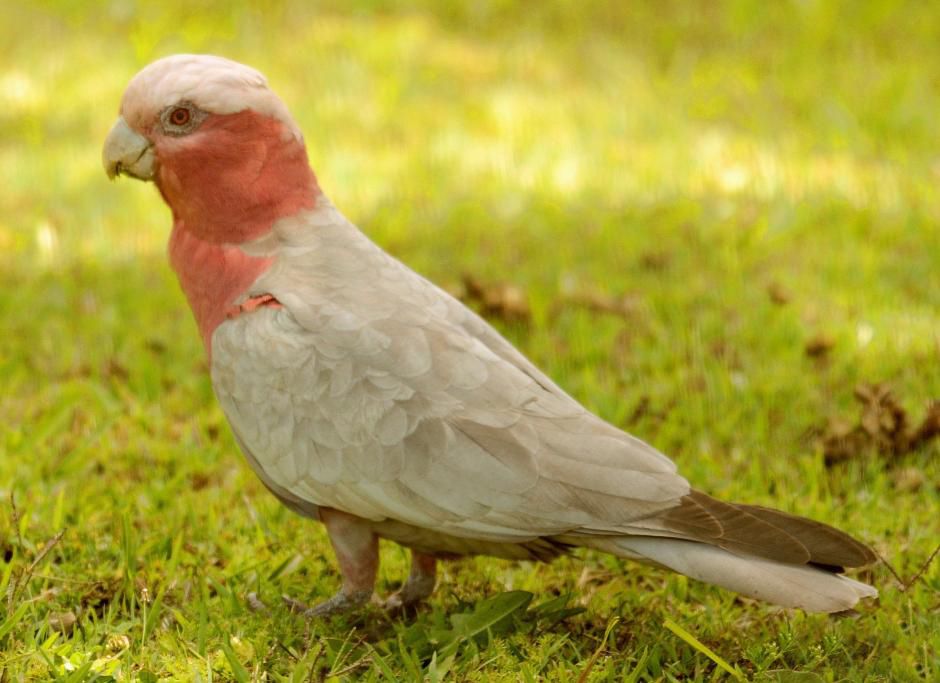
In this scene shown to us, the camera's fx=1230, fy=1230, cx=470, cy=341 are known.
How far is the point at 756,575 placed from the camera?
2965 mm

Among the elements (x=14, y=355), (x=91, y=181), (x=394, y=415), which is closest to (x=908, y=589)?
(x=394, y=415)

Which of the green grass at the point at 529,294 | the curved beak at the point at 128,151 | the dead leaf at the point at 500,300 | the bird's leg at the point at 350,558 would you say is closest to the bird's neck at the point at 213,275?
the curved beak at the point at 128,151

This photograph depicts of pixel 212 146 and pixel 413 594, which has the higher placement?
pixel 212 146

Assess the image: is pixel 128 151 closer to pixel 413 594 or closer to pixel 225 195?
Answer: pixel 225 195

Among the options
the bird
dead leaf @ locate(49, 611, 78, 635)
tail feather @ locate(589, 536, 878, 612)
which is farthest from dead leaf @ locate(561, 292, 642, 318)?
dead leaf @ locate(49, 611, 78, 635)

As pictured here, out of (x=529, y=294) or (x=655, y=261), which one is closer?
(x=529, y=294)

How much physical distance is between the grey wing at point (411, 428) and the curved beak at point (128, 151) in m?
0.50

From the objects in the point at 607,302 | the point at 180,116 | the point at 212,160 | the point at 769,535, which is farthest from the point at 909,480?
the point at 180,116

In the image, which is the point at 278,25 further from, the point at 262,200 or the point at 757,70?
the point at 262,200

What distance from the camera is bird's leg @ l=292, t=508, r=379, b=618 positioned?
3406 mm

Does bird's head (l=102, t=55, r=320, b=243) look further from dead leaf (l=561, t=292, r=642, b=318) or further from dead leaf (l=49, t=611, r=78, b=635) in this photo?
dead leaf (l=561, t=292, r=642, b=318)

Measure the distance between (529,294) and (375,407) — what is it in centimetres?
239

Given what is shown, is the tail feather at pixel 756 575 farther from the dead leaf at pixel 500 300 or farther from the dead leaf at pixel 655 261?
the dead leaf at pixel 655 261

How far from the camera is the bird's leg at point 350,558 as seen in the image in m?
3.41
